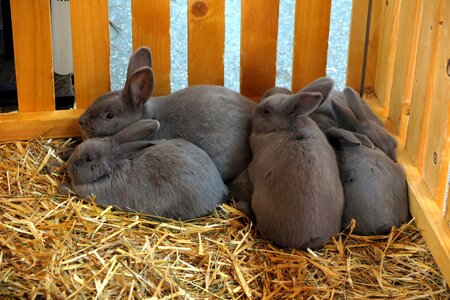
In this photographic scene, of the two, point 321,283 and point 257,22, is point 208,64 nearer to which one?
point 257,22

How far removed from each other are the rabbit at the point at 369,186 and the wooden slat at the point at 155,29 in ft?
2.88

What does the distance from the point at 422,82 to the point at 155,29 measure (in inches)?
47.2

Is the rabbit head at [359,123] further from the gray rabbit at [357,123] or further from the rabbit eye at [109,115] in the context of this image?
the rabbit eye at [109,115]

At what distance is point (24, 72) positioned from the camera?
3279 millimetres

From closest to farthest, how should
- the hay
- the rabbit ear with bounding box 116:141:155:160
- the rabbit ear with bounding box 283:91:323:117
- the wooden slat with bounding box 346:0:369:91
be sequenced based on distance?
the hay
the rabbit ear with bounding box 283:91:323:117
the rabbit ear with bounding box 116:141:155:160
the wooden slat with bounding box 346:0:369:91

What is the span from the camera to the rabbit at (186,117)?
121 inches

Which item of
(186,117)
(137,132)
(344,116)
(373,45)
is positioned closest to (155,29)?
(186,117)

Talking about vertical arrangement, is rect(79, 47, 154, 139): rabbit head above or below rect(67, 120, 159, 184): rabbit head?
above

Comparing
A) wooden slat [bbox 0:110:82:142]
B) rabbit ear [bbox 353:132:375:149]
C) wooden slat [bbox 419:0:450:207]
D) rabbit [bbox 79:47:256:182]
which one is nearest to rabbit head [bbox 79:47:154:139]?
rabbit [bbox 79:47:256:182]

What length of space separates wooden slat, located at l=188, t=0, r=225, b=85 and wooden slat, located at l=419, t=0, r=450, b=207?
3.25 ft

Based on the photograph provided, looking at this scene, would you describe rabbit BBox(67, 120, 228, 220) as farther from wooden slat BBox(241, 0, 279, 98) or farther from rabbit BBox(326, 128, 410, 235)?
wooden slat BBox(241, 0, 279, 98)

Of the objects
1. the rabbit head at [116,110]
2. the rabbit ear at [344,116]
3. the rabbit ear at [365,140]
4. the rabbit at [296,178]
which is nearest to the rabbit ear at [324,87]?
the rabbit at [296,178]

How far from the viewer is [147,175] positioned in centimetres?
289

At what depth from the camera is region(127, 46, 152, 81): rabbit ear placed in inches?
124
